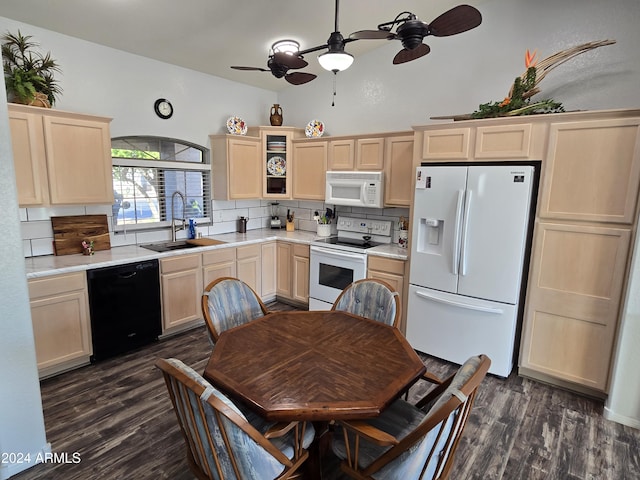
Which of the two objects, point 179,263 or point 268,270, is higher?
point 179,263

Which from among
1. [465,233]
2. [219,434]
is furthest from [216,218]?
[219,434]

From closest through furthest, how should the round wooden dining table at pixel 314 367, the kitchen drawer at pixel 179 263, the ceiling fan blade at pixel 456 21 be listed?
1. the round wooden dining table at pixel 314 367
2. the ceiling fan blade at pixel 456 21
3. the kitchen drawer at pixel 179 263

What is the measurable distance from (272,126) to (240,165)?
69cm

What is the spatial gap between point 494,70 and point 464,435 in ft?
10.2

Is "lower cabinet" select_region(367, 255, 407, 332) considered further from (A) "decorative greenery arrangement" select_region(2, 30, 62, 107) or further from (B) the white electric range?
(A) "decorative greenery arrangement" select_region(2, 30, 62, 107)

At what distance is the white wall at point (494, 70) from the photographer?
271 cm

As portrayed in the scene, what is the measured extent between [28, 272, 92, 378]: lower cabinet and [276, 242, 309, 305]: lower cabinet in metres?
2.15

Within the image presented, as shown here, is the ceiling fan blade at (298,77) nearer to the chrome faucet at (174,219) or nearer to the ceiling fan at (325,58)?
the ceiling fan at (325,58)

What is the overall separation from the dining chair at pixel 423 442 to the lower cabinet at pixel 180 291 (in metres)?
2.44

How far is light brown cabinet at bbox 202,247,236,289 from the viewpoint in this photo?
12.2 feet

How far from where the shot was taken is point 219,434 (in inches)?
50.3

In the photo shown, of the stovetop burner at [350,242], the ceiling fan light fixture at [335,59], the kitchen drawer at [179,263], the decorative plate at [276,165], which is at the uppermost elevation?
the ceiling fan light fixture at [335,59]

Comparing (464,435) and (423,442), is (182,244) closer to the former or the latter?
(464,435)

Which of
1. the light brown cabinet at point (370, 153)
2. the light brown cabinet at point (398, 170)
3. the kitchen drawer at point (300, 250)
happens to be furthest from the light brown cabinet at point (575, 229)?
the kitchen drawer at point (300, 250)
